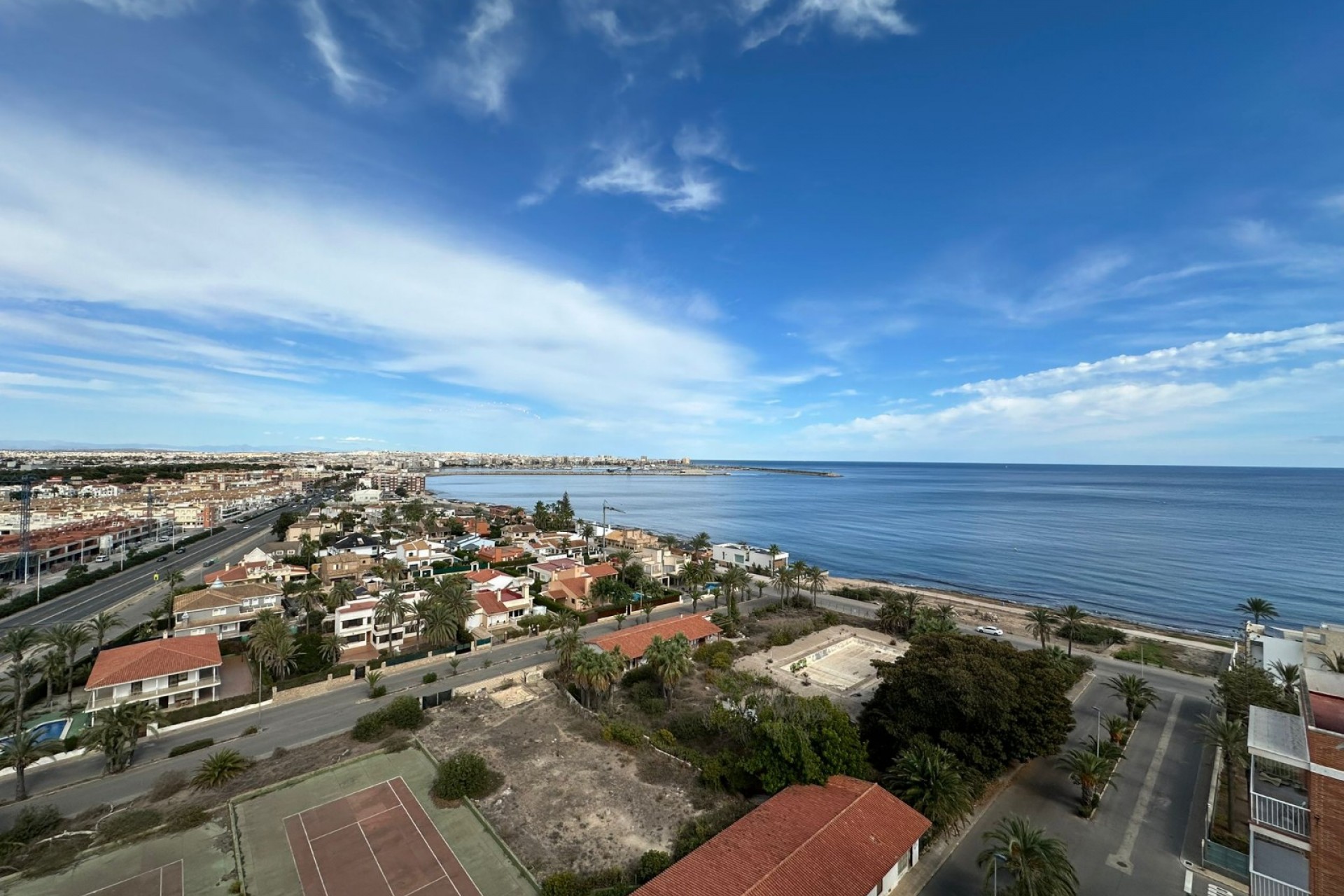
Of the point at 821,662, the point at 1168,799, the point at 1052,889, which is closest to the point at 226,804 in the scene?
the point at 1052,889

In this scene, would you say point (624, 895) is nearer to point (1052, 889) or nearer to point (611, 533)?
point (1052, 889)

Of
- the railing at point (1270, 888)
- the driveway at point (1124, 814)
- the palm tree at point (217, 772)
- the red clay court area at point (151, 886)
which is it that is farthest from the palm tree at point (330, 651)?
the railing at point (1270, 888)

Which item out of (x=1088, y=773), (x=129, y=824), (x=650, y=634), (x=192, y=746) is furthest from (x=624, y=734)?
(x=192, y=746)

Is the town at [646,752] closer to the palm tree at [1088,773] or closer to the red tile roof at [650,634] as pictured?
the palm tree at [1088,773]

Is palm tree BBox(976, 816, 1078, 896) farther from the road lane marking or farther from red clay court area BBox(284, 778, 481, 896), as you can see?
red clay court area BBox(284, 778, 481, 896)

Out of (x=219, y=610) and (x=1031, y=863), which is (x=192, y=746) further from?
(x=1031, y=863)
